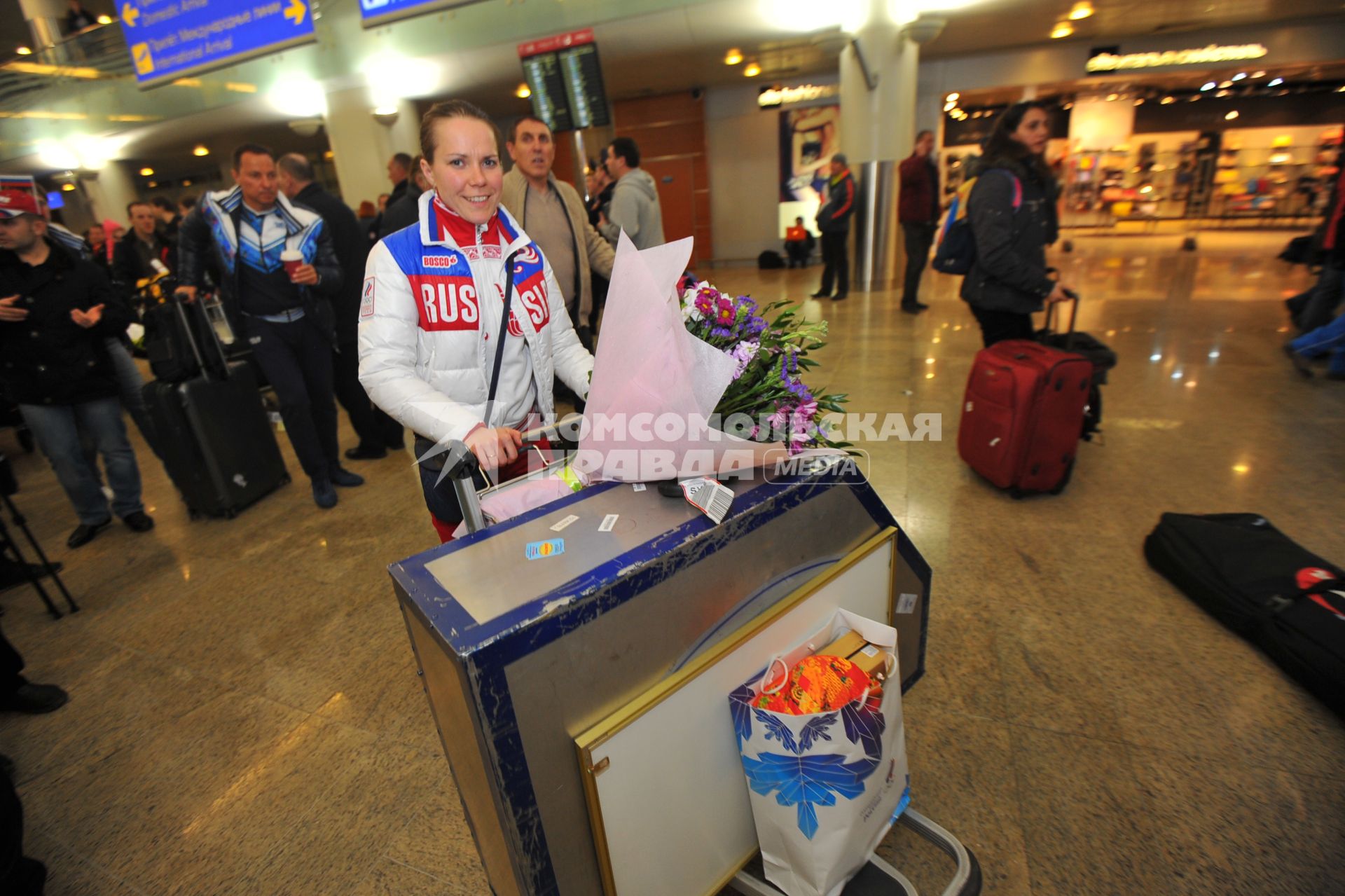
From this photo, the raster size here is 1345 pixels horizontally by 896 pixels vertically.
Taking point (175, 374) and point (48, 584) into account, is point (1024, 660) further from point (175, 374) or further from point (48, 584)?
point (48, 584)

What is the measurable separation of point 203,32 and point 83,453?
4.91m

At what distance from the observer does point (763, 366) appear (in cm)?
127

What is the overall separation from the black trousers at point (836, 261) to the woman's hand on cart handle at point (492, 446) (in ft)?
23.2

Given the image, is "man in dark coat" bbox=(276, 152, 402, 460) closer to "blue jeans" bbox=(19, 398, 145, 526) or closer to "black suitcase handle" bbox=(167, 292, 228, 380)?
"black suitcase handle" bbox=(167, 292, 228, 380)

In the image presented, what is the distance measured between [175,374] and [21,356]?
0.55 metres

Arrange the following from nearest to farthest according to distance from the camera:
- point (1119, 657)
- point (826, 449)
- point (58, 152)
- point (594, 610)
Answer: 1. point (594, 610)
2. point (826, 449)
3. point (1119, 657)
4. point (58, 152)

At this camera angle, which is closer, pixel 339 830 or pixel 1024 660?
pixel 339 830

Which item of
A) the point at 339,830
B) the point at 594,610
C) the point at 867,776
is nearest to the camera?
the point at 594,610

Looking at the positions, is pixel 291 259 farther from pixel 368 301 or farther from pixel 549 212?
pixel 368 301

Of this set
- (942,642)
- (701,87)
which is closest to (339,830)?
(942,642)

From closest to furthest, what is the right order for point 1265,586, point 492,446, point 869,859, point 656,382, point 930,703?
point 656,382 < point 492,446 < point 869,859 < point 930,703 < point 1265,586

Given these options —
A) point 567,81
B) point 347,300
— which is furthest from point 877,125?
point 347,300

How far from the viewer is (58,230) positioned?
3184mm

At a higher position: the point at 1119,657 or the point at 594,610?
the point at 594,610
